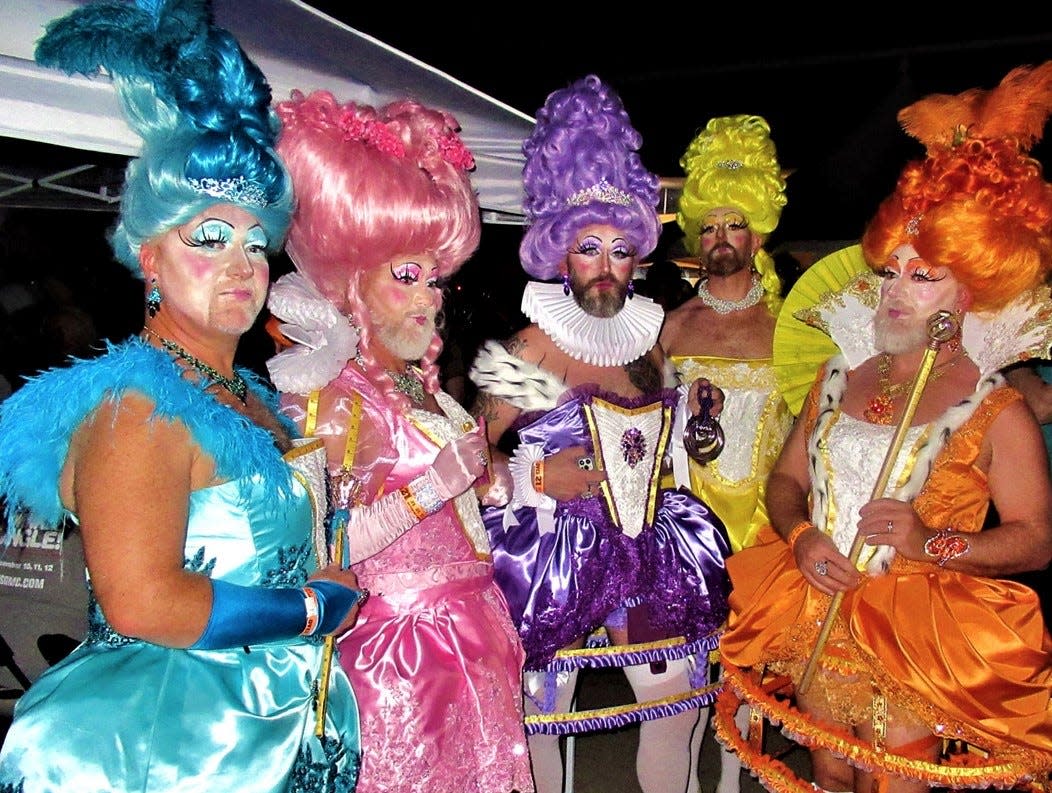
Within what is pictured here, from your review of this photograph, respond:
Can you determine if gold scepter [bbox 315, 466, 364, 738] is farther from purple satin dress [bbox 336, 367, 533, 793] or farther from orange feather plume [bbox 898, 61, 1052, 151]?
orange feather plume [bbox 898, 61, 1052, 151]

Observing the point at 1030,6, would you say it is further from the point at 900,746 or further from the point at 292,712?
the point at 292,712

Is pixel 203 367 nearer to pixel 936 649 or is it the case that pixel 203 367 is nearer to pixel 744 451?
pixel 936 649

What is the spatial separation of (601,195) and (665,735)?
189cm

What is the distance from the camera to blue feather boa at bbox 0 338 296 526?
Answer: 1709mm

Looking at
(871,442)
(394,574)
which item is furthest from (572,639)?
(871,442)

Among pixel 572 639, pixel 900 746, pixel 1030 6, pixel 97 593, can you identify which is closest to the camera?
pixel 97 593

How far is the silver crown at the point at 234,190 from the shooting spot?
1.84m

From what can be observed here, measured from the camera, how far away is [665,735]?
10.7 ft

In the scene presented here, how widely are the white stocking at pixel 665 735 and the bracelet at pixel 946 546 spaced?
38.1 inches

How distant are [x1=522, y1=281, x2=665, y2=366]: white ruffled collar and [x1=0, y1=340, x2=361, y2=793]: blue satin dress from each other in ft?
5.16

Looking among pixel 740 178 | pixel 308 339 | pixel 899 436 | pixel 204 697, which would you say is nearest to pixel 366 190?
pixel 308 339

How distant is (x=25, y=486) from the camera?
70.2 inches

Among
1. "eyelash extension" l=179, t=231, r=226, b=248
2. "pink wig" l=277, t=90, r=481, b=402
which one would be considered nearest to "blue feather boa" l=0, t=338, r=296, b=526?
"eyelash extension" l=179, t=231, r=226, b=248

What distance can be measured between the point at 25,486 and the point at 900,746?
7.69 feet
